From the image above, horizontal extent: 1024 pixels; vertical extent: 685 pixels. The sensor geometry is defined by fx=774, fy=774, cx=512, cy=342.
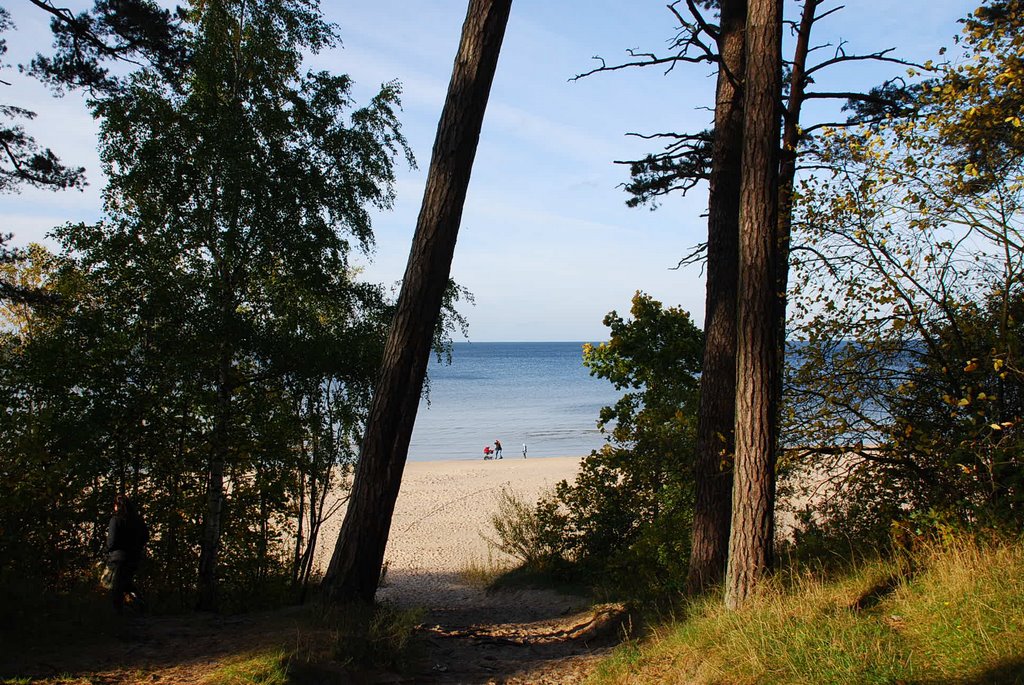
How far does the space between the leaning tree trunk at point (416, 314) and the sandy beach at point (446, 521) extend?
5281 millimetres

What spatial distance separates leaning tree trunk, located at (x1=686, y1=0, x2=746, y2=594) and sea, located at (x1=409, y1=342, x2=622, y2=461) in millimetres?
6175

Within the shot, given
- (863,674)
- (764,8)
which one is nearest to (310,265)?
(764,8)

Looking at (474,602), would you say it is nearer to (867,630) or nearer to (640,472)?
(640,472)

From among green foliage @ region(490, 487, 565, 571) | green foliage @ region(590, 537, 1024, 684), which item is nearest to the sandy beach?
green foliage @ region(490, 487, 565, 571)

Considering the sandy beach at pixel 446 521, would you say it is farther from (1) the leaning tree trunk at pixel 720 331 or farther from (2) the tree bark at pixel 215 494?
(1) the leaning tree trunk at pixel 720 331

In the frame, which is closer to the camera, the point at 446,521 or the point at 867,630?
the point at 867,630

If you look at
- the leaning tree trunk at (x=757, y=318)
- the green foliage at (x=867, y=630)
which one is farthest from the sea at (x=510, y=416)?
the green foliage at (x=867, y=630)

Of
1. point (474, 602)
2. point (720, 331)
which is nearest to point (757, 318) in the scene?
point (720, 331)

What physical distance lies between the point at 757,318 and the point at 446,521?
15.8m

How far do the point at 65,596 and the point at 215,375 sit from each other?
A: 2.91 m

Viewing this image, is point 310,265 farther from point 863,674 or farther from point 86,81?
point 863,674

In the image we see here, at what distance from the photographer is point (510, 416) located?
5119cm

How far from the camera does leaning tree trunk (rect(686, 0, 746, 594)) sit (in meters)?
7.83

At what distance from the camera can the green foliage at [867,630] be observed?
432 centimetres
